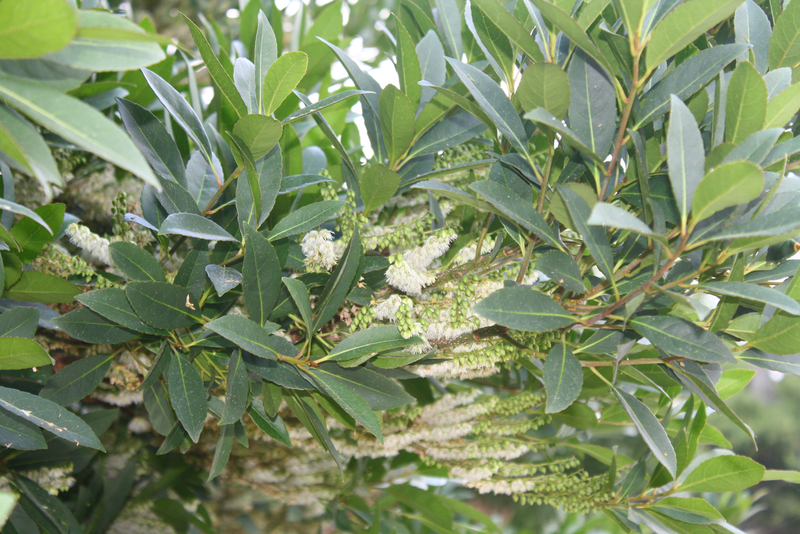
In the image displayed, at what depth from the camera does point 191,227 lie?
49 centimetres

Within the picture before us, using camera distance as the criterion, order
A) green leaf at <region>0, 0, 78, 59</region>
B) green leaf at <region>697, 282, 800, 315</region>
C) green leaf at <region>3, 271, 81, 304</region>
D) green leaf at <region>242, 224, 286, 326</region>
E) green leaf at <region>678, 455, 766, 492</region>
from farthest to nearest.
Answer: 1. green leaf at <region>678, 455, 766, 492</region>
2. green leaf at <region>3, 271, 81, 304</region>
3. green leaf at <region>242, 224, 286, 326</region>
4. green leaf at <region>697, 282, 800, 315</region>
5. green leaf at <region>0, 0, 78, 59</region>

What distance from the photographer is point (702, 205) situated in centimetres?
40

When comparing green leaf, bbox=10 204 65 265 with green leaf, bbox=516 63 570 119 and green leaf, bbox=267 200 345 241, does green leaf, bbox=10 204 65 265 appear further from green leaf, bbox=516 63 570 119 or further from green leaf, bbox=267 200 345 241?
green leaf, bbox=516 63 570 119

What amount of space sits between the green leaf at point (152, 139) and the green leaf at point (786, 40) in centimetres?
68

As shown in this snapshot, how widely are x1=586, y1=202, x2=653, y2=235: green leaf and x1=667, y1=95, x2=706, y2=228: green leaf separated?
8 cm

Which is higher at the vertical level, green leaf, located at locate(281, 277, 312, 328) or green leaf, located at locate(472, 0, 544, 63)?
green leaf, located at locate(472, 0, 544, 63)

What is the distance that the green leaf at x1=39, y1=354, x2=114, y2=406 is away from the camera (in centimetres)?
61

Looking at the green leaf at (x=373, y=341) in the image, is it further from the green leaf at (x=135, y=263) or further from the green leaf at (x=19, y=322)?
the green leaf at (x=19, y=322)

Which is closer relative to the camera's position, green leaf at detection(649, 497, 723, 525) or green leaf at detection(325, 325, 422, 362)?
green leaf at detection(325, 325, 422, 362)

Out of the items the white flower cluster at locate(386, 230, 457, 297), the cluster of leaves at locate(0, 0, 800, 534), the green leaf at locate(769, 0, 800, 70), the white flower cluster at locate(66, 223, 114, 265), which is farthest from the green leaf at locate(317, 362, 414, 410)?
the green leaf at locate(769, 0, 800, 70)

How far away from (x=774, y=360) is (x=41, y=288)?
0.85 metres

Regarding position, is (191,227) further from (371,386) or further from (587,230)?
(587,230)

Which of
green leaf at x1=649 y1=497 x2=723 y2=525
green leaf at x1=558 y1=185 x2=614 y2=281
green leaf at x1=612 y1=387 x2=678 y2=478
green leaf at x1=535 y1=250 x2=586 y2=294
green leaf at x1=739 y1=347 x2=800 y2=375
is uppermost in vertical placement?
green leaf at x1=558 y1=185 x2=614 y2=281

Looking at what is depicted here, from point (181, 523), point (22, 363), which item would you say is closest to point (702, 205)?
point (22, 363)
